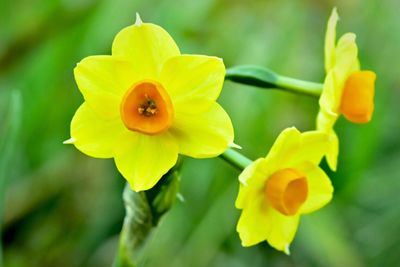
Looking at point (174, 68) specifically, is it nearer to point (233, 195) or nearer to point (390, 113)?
point (233, 195)

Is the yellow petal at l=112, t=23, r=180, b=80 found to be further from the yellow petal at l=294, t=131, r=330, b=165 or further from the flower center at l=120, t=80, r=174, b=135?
the yellow petal at l=294, t=131, r=330, b=165

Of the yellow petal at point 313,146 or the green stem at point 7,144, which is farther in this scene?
the green stem at point 7,144

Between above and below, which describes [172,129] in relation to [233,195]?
above

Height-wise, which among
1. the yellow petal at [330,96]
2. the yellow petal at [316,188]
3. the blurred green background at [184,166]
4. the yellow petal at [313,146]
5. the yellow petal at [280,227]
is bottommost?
the blurred green background at [184,166]

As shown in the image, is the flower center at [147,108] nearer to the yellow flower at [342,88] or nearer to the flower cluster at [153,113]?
the flower cluster at [153,113]

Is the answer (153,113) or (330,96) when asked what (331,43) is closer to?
(330,96)

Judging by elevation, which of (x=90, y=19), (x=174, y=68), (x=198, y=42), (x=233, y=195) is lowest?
(x=233, y=195)

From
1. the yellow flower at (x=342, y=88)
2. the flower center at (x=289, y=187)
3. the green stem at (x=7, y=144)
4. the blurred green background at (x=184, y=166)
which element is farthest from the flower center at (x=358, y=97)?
the blurred green background at (x=184, y=166)

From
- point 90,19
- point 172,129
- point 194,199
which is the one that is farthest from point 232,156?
point 90,19
